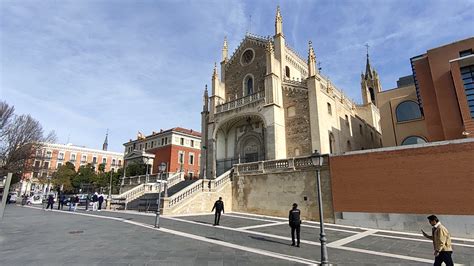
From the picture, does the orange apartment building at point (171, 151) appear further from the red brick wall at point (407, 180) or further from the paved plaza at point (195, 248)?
the paved plaza at point (195, 248)

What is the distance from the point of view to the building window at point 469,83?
53.1 ft

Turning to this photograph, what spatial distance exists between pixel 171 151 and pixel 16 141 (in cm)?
2234

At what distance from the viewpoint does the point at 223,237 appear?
10273 millimetres

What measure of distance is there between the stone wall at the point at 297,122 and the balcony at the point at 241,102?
2.64 meters

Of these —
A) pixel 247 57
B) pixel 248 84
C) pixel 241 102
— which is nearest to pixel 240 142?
pixel 241 102

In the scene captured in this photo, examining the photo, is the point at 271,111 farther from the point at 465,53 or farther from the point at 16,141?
the point at 16,141

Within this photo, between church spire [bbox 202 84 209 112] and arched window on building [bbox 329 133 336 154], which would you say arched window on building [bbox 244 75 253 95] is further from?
arched window on building [bbox 329 133 336 154]

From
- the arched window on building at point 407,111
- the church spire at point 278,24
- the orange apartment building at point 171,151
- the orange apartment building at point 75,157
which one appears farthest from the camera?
the orange apartment building at point 75,157

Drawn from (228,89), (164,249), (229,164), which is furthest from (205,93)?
(164,249)

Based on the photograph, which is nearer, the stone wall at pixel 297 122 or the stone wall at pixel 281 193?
the stone wall at pixel 281 193

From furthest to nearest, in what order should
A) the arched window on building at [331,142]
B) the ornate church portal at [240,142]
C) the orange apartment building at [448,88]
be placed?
1. the ornate church portal at [240,142]
2. the arched window on building at [331,142]
3. the orange apartment building at [448,88]

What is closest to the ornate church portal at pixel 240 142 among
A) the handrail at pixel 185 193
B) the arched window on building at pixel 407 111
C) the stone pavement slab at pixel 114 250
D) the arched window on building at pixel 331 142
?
the arched window on building at pixel 331 142

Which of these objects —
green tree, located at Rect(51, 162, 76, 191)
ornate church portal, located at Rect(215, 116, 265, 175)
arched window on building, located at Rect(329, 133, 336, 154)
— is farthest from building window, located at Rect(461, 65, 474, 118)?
green tree, located at Rect(51, 162, 76, 191)

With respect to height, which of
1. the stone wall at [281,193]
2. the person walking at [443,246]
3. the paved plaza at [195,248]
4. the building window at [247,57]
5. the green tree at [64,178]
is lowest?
the paved plaza at [195,248]
